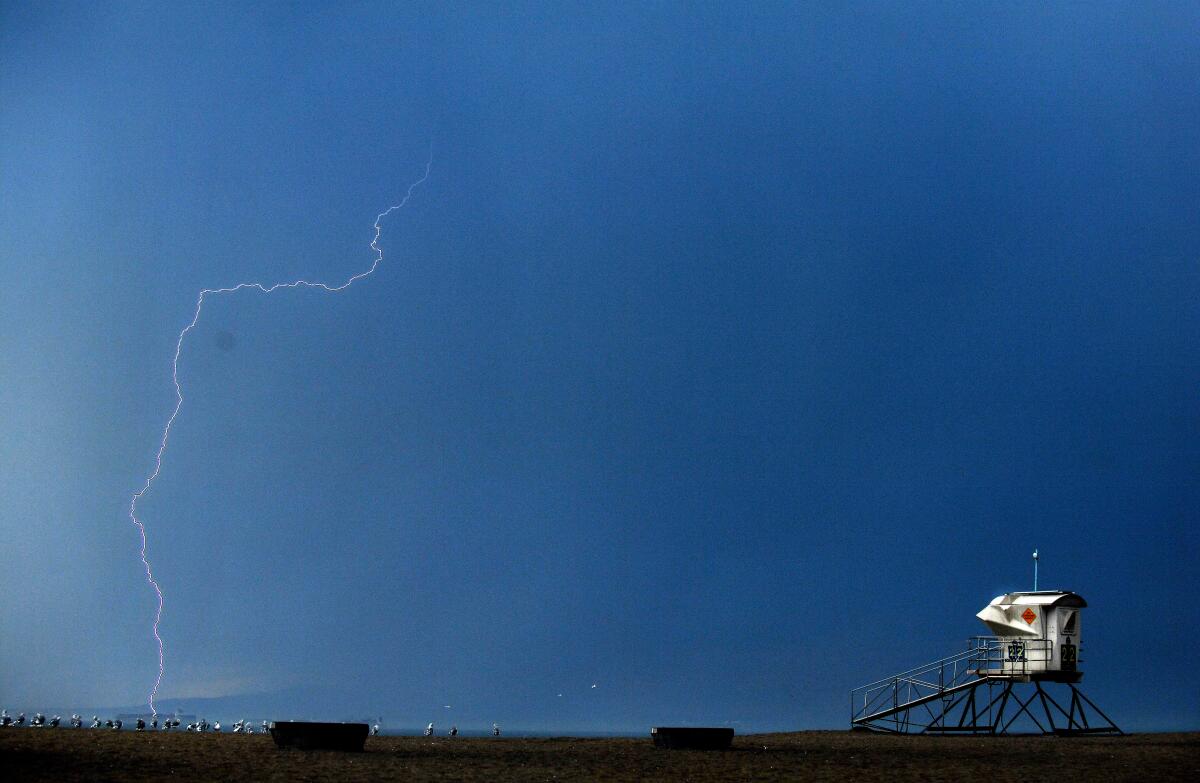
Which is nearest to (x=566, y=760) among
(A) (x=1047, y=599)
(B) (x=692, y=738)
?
(B) (x=692, y=738)

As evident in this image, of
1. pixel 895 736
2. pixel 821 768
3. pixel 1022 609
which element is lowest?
pixel 821 768

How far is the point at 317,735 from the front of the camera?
28438mm

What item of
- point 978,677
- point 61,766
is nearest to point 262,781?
point 61,766

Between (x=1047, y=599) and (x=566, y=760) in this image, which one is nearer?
(x=566, y=760)

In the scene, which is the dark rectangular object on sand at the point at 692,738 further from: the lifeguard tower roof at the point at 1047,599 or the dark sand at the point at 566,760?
the lifeguard tower roof at the point at 1047,599

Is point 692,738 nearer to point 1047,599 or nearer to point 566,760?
point 566,760

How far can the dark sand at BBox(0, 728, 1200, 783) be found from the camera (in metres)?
23.1

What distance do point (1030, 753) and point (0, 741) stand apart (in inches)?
960

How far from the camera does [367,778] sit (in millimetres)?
22984

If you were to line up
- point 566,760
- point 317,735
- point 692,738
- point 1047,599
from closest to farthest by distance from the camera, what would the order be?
point 566,760 → point 317,735 → point 692,738 → point 1047,599

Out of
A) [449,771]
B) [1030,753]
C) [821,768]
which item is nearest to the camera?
[449,771]

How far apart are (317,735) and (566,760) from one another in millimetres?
5739

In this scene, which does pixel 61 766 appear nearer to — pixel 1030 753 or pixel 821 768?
pixel 821 768

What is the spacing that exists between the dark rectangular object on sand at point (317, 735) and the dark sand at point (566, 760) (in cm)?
55
